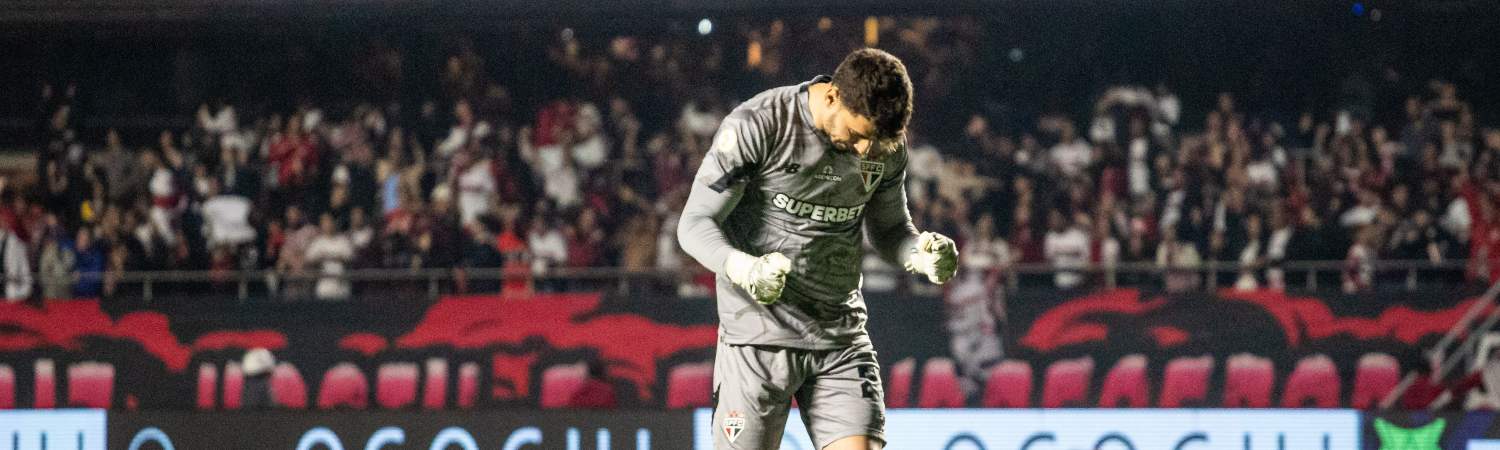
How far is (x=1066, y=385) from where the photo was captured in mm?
9672

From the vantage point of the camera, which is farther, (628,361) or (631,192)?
(631,192)

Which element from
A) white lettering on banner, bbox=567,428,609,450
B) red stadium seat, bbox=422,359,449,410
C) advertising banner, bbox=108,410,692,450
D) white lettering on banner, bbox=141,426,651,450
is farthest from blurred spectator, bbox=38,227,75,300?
white lettering on banner, bbox=567,428,609,450

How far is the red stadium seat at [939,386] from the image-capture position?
9586 mm

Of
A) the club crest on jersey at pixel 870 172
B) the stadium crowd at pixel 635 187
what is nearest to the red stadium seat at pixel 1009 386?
the stadium crowd at pixel 635 187

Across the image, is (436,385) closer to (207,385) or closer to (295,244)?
(207,385)

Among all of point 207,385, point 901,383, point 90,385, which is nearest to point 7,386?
point 90,385

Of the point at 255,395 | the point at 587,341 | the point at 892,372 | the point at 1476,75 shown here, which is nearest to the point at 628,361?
the point at 587,341

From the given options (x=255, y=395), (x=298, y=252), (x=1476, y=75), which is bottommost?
(x=255, y=395)

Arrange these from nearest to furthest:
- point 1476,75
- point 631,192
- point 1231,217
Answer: point 1231,217 < point 631,192 < point 1476,75

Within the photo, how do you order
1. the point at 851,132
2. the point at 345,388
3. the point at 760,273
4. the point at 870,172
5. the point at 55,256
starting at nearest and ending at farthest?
the point at 760,273 → the point at 851,132 → the point at 870,172 → the point at 345,388 → the point at 55,256

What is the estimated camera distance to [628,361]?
386 inches

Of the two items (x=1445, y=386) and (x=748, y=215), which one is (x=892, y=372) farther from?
(x=748, y=215)

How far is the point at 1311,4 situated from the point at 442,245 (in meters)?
6.78

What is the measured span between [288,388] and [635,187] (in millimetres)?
3359
